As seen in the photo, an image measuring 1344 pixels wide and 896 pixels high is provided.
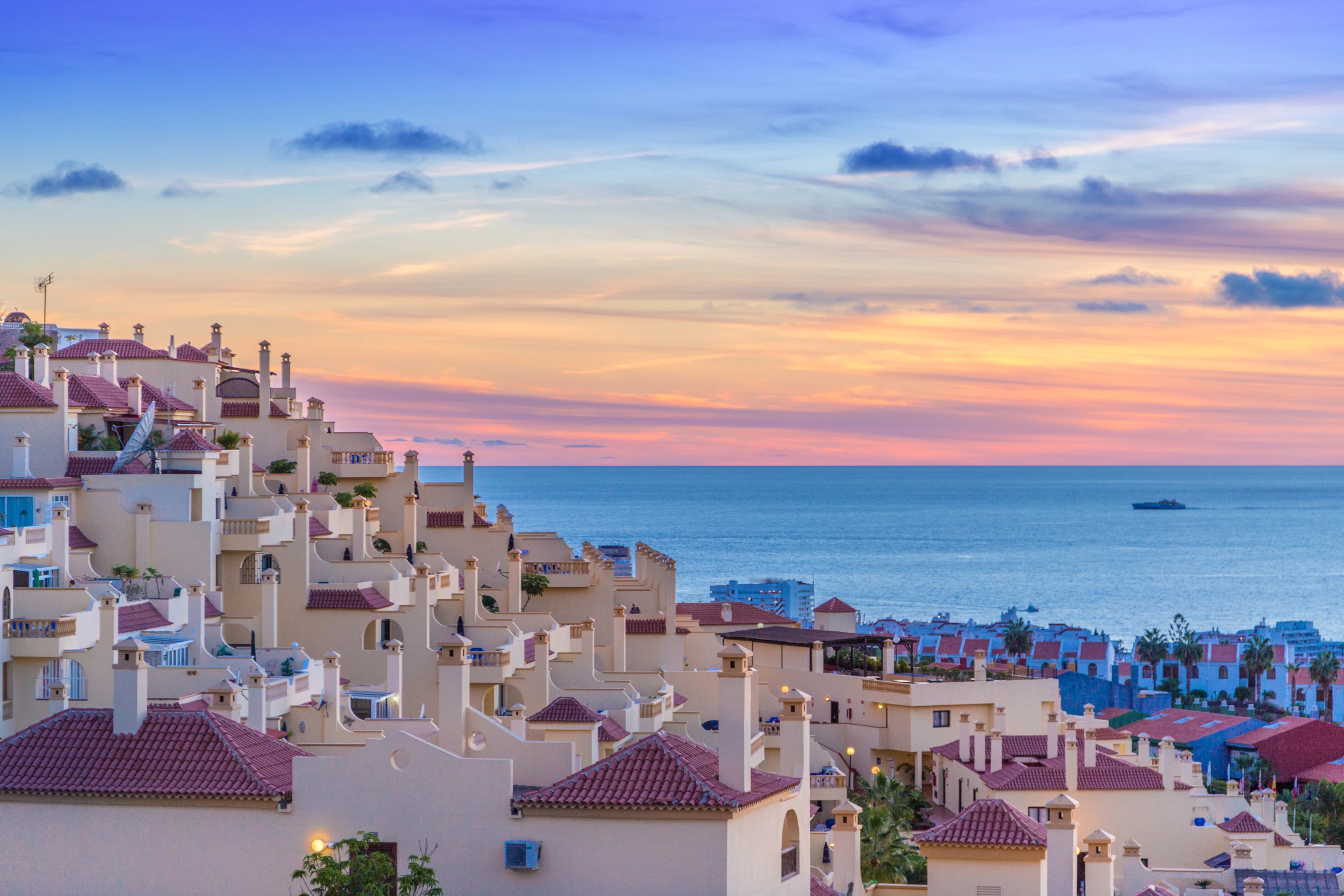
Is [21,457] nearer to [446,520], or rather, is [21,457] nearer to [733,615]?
[446,520]

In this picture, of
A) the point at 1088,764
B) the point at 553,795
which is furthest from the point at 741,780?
the point at 1088,764

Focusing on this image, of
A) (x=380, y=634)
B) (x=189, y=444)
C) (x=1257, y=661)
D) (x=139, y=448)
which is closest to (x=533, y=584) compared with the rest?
(x=380, y=634)

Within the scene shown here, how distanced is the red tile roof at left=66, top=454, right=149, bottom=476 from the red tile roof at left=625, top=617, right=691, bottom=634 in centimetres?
2131

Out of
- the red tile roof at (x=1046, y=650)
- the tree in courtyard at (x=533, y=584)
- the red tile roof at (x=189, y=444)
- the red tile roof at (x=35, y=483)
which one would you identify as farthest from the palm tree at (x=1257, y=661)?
the red tile roof at (x=35, y=483)

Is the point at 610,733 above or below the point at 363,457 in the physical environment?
below

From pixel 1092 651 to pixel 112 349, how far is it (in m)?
89.0

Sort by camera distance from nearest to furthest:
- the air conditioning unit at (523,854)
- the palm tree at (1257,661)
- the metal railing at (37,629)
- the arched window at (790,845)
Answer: the air conditioning unit at (523,854)
the arched window at (790,845)
the metal railing at (37,629)
the palm tree at (1257,661)

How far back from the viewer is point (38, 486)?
150 feet

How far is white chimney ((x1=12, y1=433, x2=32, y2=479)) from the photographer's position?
46.9 m

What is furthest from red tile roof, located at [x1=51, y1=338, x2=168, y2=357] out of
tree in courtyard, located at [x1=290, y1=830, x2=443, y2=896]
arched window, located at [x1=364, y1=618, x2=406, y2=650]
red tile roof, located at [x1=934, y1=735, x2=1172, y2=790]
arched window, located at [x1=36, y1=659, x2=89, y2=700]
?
tree in courtyard, located at [x1=290, y1=830, x2=443, y2=896]

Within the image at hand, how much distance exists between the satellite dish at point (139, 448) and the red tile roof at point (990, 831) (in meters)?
27.1

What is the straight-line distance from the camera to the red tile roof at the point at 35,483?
45.6 meters

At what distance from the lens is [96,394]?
176 feet

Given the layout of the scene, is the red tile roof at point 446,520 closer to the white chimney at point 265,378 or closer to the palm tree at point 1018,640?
the white chimney at point 265,378
